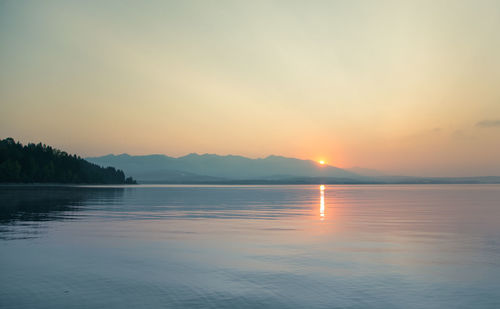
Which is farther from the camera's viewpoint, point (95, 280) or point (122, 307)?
point (95, 280)

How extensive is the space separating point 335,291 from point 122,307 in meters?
7.00

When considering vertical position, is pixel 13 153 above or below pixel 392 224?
Result: above

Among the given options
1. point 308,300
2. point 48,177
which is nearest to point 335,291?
point 308,300

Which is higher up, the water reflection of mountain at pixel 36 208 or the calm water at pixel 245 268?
the water reflection of mountain at pixel 36 208

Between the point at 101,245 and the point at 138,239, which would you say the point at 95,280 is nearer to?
the point at 101,245

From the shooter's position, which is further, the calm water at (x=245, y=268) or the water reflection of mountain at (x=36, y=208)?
the water reflection of mountain at (x=36, y=208)

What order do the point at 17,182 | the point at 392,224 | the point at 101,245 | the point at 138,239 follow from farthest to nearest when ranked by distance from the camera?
the point at 17,182 → the point at 392,224 → the point at 138,239 → the point at 101,245

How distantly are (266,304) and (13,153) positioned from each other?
196 metres

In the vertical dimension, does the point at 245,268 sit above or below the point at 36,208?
below

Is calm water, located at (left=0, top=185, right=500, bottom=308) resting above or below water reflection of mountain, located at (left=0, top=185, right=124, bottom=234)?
below

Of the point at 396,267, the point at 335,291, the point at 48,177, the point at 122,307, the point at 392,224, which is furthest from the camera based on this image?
the point at 48,177

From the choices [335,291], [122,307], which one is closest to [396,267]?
[335,291]

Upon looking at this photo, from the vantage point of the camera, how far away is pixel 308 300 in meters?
13.3

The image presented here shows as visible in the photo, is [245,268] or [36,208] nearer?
[245,268]
